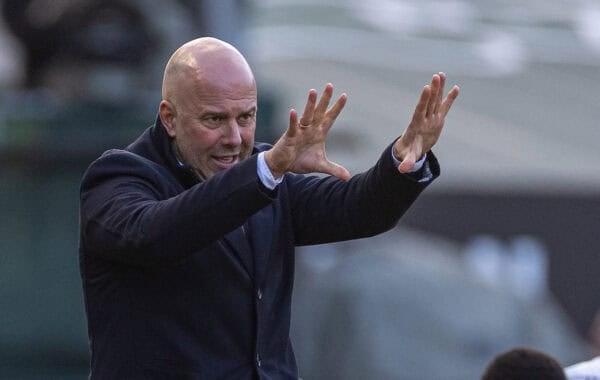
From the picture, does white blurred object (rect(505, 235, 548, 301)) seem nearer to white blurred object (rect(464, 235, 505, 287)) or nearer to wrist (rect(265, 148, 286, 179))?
white blurred object (rect(464, 235, 505, 287))

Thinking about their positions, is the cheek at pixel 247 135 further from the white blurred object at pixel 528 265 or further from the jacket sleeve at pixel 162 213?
the white blurred object at pixel 528 265

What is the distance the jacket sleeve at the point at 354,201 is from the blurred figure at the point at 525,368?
0.52m

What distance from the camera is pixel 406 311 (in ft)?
29.9

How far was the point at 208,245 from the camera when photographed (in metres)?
3.32

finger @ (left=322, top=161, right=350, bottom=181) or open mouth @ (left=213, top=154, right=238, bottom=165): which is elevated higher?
finger @ (left=322, top=161, right=350, bottom=181)

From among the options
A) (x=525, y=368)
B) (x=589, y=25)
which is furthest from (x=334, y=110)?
(x=589, y=25)

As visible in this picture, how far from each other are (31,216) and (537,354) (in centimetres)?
444

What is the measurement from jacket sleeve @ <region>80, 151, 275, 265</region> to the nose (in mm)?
174

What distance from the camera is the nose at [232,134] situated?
3.47 m

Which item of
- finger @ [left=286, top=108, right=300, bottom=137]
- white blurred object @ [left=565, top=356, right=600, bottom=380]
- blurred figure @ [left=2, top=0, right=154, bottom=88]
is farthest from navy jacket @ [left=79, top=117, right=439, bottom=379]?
blurred figure @ [left=2, top=0, right=154, bottom=88]

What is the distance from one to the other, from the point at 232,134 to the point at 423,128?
17.5 inches

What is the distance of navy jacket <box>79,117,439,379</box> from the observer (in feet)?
11.0

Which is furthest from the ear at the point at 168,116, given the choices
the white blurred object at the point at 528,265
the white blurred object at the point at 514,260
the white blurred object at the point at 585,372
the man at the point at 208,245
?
the white blurred object at the point at 528,265

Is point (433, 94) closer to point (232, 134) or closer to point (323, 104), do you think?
point (323, 104)
